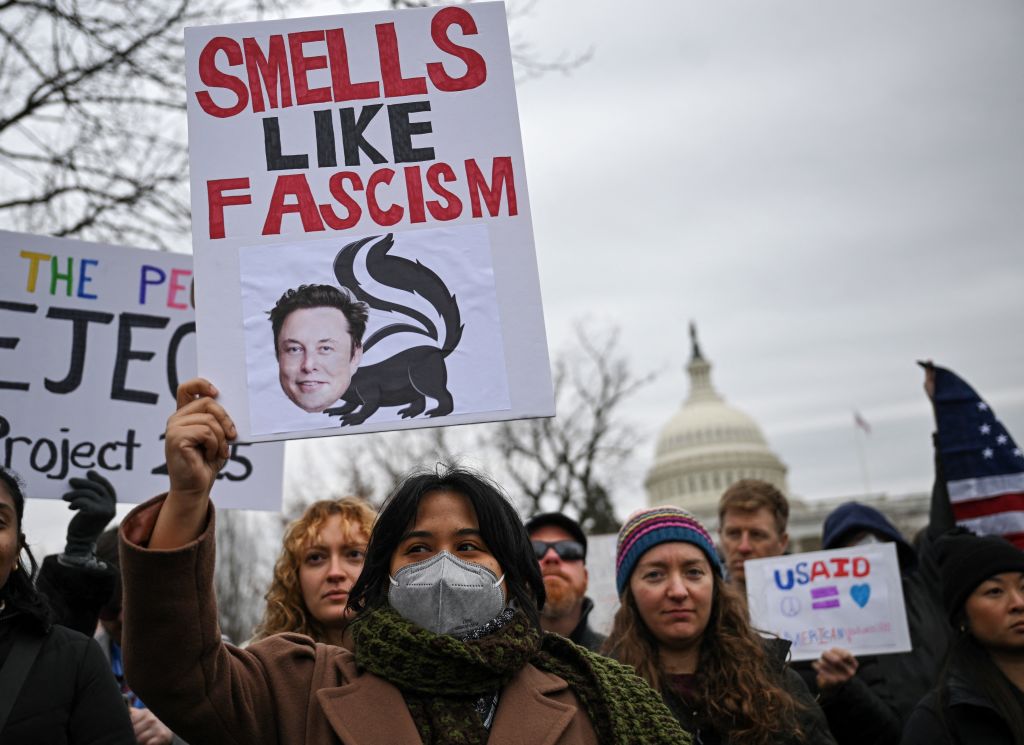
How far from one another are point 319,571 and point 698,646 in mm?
1392

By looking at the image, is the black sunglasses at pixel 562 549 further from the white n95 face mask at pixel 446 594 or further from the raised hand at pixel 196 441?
the raised hand at pixel 196 441

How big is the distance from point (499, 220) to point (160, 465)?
2.11 m

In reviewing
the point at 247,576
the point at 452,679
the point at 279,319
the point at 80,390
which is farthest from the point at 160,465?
the point at 247,576

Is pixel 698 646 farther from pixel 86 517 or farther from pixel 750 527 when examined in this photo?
pixel 86 517

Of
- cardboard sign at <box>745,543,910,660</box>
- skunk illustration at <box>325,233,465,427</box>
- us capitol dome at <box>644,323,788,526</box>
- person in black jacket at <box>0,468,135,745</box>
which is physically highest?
us capitol dome at <box>644,323,788,526</box>

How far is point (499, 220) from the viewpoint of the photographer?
9.59 feet

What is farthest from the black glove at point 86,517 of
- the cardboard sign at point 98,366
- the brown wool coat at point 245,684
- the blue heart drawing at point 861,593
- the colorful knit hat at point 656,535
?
the blue heart drawing at point 861,593

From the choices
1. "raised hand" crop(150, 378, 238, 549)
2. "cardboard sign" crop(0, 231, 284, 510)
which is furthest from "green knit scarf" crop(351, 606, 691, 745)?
"cardboard sign" crop(0, 231, 284, 510)

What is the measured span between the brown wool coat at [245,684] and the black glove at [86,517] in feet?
4.17

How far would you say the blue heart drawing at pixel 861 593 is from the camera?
16.3ft

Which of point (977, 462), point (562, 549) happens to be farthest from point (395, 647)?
point (977, 462)

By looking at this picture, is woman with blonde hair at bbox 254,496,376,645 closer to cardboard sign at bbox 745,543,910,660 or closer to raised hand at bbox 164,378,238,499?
raised hand at bbox 164,378,238,499

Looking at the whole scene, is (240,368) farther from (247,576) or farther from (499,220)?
(247,576)

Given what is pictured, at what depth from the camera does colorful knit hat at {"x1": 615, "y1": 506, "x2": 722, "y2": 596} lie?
3863 mm
